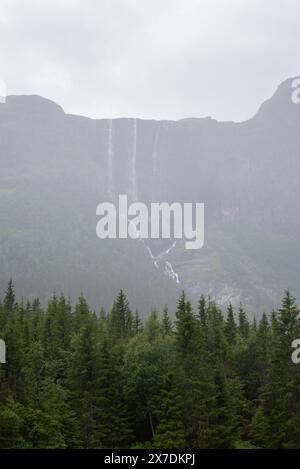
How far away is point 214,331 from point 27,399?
114 feet

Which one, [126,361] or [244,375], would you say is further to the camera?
[244,375]

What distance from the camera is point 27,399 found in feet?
175

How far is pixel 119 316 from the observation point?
107m

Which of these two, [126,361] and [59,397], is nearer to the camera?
[59,397]

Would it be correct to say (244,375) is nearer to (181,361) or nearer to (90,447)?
(181,361)

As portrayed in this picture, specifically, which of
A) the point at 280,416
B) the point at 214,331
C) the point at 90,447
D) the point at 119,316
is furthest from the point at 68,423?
the point at 119,316
